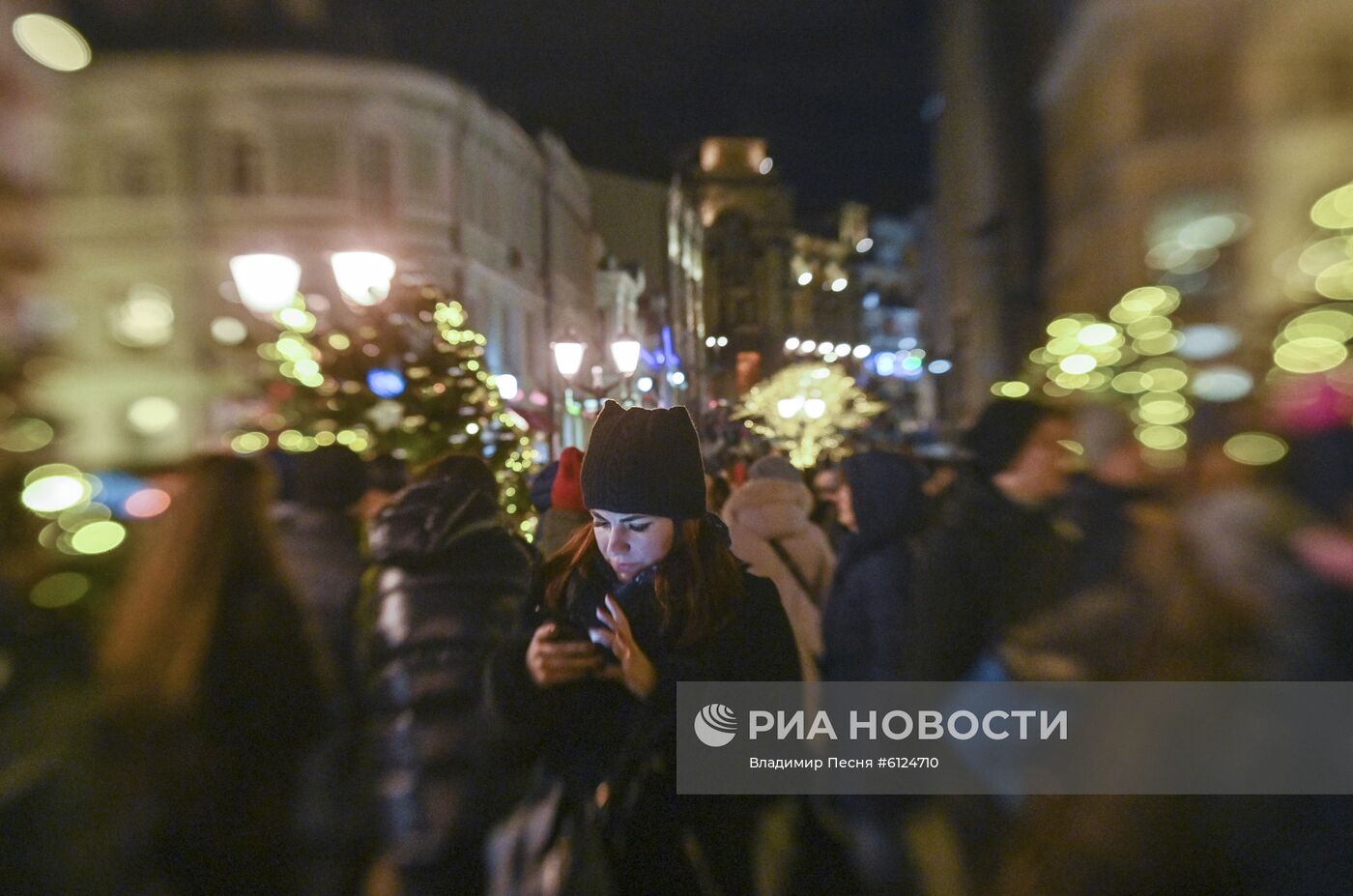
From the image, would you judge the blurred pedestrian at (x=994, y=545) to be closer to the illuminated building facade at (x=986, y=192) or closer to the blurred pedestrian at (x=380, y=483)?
the illuminated building facade at (x=986, y=192)

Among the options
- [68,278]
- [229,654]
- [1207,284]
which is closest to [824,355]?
[1207,284]

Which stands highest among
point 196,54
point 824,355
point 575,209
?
point 196,54

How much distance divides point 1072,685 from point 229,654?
1674 mm

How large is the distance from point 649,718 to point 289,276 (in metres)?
1.17

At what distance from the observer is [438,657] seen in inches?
90.4

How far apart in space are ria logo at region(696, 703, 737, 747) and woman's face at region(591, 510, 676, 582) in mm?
329

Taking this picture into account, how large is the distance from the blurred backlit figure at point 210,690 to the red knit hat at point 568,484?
0.58 m

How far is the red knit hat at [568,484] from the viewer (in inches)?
85.9

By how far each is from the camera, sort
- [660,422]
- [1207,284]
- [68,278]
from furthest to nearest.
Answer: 1. [660,422]
2. [68,278]
3. [1207,284]

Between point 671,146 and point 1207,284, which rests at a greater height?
point 671,146

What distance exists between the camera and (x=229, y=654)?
2018mm

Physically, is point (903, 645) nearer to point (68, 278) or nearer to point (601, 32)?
point (601, 32)

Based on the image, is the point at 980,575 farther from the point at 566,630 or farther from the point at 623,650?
the point at 566,630

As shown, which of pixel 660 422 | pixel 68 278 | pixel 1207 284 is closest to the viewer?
pixel 1207 284
